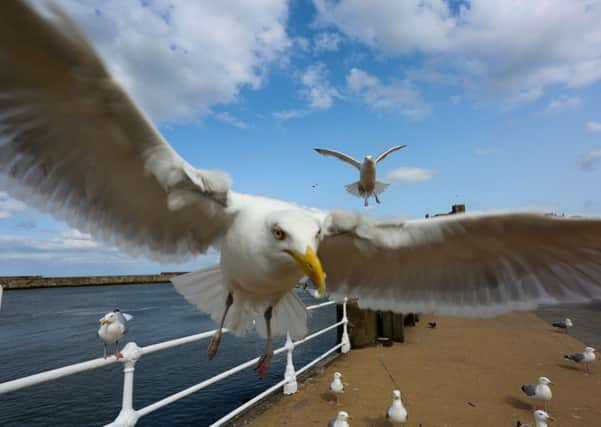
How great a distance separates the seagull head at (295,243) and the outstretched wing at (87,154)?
43 centimetres

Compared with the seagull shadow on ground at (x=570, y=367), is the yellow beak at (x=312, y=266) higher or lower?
higher

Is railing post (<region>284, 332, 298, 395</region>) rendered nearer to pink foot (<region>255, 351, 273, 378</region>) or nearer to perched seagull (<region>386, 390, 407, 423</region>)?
perched seagull (<region>386, 390, 407, 423</region>)

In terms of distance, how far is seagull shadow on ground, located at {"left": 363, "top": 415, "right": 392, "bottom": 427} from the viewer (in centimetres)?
354

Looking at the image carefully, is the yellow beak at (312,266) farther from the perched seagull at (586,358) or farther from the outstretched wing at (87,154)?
the perched seagull at (586,358)

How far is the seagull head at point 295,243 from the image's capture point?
4.83 ft

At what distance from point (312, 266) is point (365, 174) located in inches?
302

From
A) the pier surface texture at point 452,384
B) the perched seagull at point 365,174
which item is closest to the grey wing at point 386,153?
the perched seagull at point 365,174

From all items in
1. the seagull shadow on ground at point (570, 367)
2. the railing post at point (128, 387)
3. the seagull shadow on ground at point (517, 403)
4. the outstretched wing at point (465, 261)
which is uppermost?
the outstretched wing at point (465, 261)

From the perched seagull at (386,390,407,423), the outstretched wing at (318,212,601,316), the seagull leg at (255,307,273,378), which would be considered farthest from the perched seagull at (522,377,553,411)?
the seagull leg at (255,307,273,378)

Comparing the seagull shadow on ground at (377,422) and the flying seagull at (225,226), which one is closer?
the flying seagull at (225,226)

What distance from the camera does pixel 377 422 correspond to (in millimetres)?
3604

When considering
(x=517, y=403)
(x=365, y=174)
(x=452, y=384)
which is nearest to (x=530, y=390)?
(x=517, y=403)

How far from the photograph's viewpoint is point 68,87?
5.23 ft

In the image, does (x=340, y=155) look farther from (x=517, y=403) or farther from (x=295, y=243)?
(x=295, y=243)
